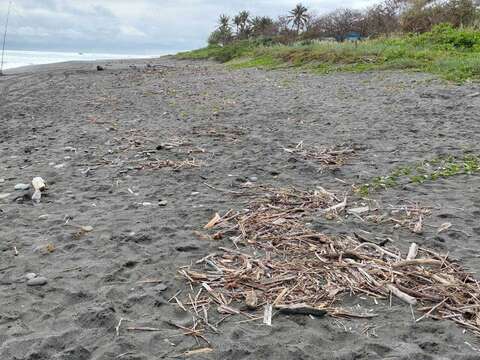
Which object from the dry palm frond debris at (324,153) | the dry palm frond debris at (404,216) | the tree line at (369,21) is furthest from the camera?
the tree line at (369,21)

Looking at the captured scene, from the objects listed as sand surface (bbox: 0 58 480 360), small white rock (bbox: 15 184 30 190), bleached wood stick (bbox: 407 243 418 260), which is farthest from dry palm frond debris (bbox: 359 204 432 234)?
small white rock (bbox: 15 184 30 190)

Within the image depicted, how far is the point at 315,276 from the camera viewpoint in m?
2.89

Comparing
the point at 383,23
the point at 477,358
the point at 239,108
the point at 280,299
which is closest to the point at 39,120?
the point at 239,108

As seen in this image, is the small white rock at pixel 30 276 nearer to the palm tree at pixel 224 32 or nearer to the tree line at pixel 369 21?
the tree line at pixel 369 21

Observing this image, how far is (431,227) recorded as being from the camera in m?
3.55

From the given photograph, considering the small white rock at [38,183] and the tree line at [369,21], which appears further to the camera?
the tree line at [369,21]

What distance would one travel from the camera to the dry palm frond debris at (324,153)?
Answer: 5.42 m

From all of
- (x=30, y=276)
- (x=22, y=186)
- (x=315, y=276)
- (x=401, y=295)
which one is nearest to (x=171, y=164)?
(x=22, y=186)

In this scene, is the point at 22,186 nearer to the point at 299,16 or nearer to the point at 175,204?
the point at 175,204

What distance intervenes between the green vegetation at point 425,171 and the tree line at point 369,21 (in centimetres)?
2034

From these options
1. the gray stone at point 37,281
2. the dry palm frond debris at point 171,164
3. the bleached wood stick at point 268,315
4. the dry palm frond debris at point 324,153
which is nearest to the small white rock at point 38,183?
the dry palm frond debris at point 171,164

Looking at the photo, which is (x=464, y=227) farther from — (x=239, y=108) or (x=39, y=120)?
(x=39, y=120)

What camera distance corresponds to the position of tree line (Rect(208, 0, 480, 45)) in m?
24.8

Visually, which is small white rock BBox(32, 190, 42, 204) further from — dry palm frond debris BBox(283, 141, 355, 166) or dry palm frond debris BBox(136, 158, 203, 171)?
dry palm frond debris BBox(283, 141, 355, 166)
